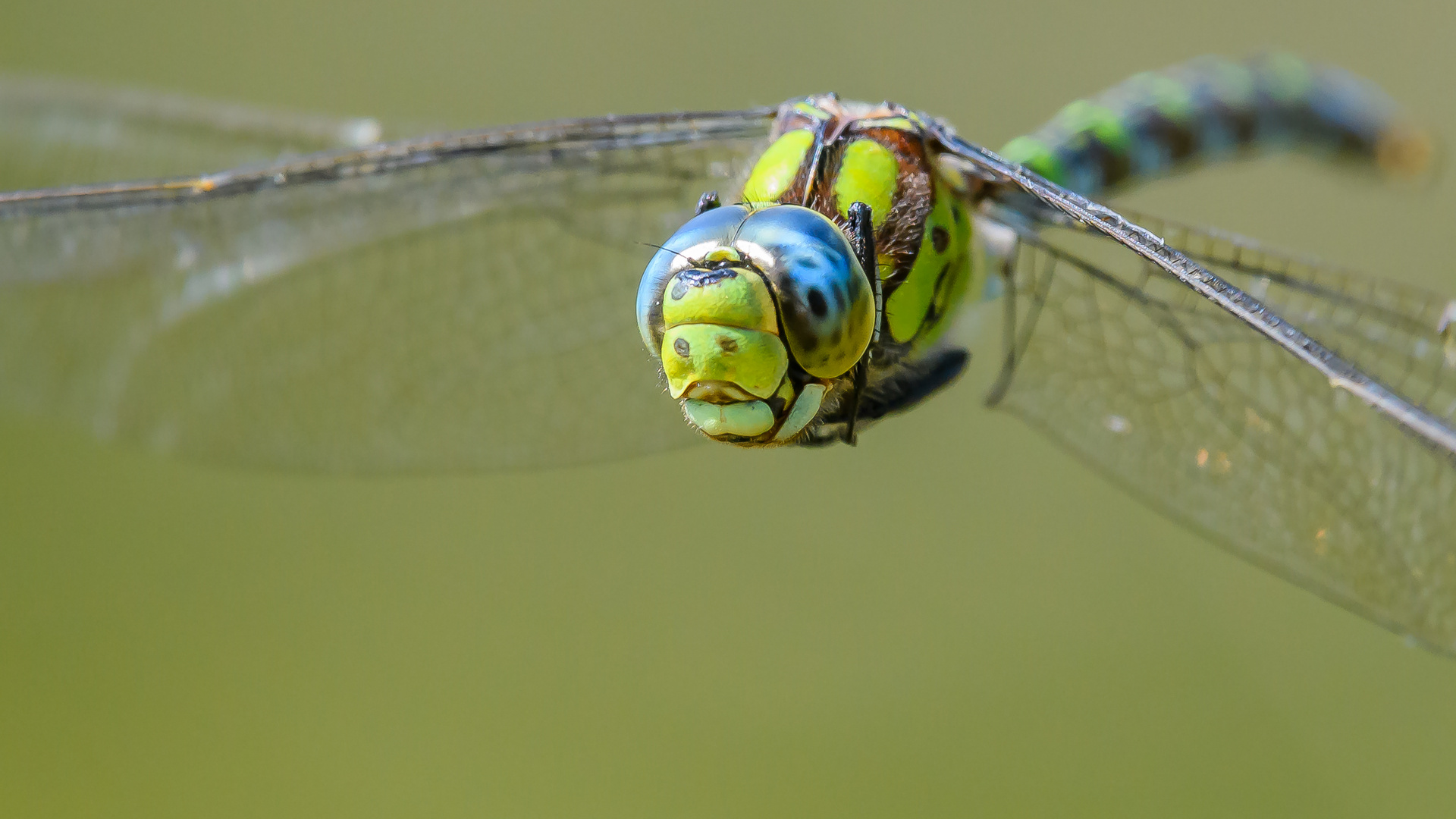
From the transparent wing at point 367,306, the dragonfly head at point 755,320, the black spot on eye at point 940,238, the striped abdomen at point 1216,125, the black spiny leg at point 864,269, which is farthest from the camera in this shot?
the striped abdomen at point 1216,125

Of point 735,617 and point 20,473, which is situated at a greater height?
point 20,473

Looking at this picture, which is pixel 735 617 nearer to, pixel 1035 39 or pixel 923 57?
pixel 923 57

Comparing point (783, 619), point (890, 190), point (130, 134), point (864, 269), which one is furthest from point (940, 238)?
point (783, 619)

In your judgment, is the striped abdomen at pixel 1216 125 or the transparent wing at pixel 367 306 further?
the striped abdomen at pixel 1216 125

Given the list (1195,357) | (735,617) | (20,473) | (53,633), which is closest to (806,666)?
(735,617)

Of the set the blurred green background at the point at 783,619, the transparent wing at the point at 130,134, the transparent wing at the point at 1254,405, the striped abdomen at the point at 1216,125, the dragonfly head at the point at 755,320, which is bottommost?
the blurred green background at the point at 783,619

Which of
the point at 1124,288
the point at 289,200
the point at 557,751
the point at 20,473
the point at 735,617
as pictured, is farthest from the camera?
the point at 20,473

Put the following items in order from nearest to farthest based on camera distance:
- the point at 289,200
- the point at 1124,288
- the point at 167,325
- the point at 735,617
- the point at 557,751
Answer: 1. the point at 1124,288
2. the point at 289,200
3. the point at 167,325
4. the point at 557,751
5. the point at 735,617

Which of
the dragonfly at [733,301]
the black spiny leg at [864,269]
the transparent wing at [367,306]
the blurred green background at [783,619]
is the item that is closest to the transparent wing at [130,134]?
the dragonfly at [733,301]

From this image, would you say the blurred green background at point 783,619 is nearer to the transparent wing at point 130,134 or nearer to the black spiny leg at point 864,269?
the transparent wing at point 130,134
